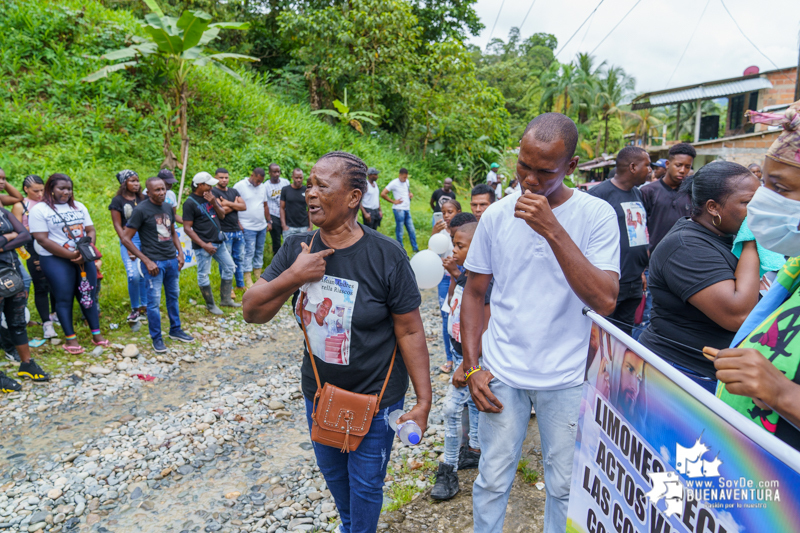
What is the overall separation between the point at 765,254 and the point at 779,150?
3.50 ft

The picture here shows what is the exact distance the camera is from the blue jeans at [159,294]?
609cm

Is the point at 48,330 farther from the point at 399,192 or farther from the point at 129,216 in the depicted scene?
the point at 399,192

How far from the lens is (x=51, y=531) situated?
3.19 metres

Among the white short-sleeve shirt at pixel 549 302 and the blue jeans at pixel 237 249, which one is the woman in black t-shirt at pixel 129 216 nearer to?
A: the blue jeans at pixel 237 249

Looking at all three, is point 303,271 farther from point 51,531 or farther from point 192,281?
point 192,281

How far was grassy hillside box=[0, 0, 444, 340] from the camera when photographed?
9.78m

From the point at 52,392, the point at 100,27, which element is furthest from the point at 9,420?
the point at 100,27

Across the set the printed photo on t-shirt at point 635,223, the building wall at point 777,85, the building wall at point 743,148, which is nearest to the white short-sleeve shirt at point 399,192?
the printed photo on t-shirt at point 635,223

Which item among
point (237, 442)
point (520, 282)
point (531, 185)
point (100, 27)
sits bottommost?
point (237, 442)

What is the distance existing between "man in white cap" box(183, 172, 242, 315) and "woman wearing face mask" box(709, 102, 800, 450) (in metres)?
6.86

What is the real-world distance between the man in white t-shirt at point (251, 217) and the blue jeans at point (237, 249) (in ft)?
0.29

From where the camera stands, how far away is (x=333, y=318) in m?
2.29

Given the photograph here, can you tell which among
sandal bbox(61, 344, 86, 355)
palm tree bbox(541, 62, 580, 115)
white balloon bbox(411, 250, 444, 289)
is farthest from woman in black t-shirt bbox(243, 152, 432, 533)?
palm tree bbox(541, 62, 580, 115)

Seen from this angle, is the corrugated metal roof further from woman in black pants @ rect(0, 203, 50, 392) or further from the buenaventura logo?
the buenaventura logo
